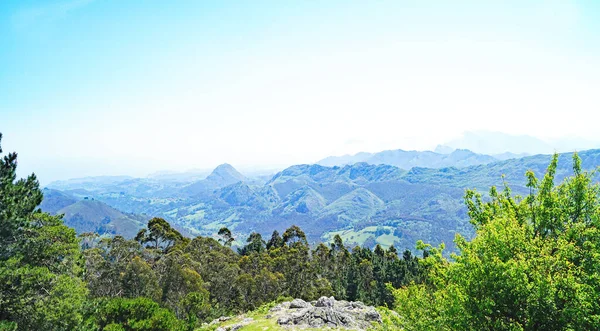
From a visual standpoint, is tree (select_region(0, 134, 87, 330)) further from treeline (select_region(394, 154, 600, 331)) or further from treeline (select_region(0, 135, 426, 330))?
Answer: treeline (select_region(394, 154, 600, 331))

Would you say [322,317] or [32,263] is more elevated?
[32,263]

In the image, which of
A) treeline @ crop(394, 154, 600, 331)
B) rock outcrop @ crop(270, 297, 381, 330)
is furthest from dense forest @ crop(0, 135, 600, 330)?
rock outcrop @ crop(270, 297, 381, 330)

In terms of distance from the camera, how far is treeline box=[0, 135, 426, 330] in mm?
27547

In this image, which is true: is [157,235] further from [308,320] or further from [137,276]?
[308,320]

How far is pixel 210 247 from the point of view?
91.9 metres

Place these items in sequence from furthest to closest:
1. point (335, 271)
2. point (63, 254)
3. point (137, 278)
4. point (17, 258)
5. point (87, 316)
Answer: point (335, 271), point (137, 278), point (87, 316), point (63, 254), point (17, 258)

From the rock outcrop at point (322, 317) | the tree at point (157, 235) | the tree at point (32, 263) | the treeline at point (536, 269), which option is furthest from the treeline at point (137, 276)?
the rock outcrop at point (322, 317)

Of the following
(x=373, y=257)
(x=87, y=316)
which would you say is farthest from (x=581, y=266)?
(x=373, y=257)

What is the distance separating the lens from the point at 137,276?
192 ft

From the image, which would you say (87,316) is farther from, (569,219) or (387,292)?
(387,292)

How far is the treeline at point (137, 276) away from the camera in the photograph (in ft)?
90.4

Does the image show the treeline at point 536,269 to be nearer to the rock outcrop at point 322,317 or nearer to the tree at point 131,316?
the rock outcrop at point 322,317

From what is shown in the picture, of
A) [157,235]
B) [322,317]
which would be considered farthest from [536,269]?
[157,235]

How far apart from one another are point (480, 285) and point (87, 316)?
3859 cm
